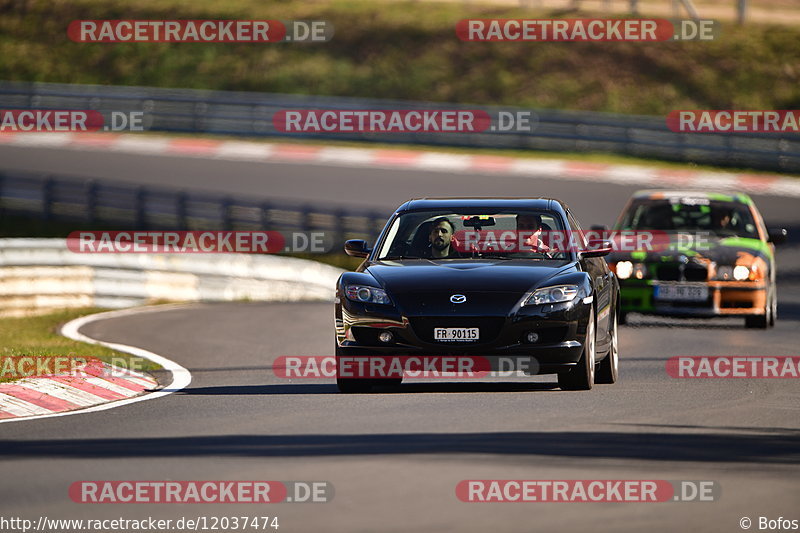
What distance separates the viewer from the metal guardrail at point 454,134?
123 feet

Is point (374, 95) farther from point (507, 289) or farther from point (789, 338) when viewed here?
point (507, 289)

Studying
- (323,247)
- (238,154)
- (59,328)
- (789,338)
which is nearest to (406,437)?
(789,338)

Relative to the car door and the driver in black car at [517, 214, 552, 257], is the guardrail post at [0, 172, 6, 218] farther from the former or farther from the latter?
the driver in black car at [517, 214, 552, 257]

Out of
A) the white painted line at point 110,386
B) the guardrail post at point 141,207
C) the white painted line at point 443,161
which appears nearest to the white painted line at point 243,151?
the white painted line at point 443,161

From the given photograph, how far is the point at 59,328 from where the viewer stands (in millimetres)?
18359

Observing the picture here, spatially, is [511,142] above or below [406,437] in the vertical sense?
above

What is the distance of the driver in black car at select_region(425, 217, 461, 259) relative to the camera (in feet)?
39.7

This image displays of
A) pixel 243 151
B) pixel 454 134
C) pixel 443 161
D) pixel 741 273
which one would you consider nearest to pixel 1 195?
pixel 243 151

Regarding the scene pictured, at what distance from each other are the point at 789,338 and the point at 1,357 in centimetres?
838

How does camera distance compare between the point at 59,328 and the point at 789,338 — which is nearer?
the point at 789,338

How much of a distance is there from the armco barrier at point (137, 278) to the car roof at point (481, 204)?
8.78m

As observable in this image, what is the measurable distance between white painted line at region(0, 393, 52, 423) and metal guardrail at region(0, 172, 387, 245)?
56.9 feet

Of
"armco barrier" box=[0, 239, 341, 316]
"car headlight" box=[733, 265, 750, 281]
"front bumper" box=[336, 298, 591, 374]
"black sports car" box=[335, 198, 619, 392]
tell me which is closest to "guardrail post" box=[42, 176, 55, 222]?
"armco barrier" box=[0, 239, 341, 316]

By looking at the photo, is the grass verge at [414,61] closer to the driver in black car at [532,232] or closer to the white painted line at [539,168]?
the white painted line at [539,168]
